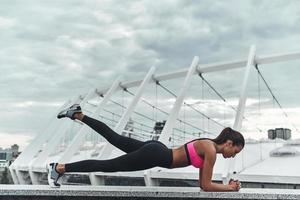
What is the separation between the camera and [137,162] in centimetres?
559

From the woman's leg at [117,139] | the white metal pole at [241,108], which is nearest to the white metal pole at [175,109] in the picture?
the white metal pole at [241,108]

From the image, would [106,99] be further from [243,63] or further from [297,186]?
[297,186]

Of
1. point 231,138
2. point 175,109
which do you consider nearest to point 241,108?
point 175,109

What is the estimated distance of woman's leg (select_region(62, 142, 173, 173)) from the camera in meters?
5.56

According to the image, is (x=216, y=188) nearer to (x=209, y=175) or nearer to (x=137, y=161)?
(x=209, y=175)

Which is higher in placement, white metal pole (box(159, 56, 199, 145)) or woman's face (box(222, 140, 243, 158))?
white metal pole (box(159, 56, 199, 145))

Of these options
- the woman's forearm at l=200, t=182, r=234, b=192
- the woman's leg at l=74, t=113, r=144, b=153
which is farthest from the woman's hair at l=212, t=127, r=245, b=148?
the woman's leg at l=74, t=113, r=144, b=153

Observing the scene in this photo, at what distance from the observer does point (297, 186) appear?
59.1 ft

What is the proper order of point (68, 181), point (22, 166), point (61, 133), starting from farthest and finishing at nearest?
point (61, 133) < point (22, 166) < point (68, 181)

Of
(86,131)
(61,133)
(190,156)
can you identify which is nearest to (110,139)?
(190,156)

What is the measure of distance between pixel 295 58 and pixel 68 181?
15.4 metres

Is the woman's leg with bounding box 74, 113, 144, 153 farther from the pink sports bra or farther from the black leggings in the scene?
the pink sports bra

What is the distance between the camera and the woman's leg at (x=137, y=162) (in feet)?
18.2

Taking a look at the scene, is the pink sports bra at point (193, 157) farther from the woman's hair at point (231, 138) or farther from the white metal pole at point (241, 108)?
the white metal pole at point (241, 108)
